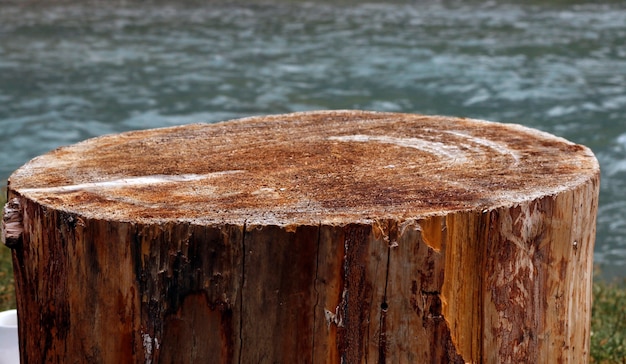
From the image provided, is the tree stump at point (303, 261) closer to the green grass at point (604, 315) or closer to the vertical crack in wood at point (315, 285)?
the vertical crack in wood at point (315, 285)

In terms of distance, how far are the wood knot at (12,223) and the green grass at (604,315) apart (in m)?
2.13

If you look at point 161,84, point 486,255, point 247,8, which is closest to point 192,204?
point 486,255

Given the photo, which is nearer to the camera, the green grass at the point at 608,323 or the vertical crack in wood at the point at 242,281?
the vertical crack in wood at the point at 242,281

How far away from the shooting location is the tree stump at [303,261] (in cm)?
190

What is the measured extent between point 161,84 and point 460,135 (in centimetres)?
744

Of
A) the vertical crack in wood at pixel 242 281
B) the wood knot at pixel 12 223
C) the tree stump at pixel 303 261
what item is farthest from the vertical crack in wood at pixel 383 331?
the wood knot at pixel 12 223

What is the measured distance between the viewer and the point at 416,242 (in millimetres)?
1909

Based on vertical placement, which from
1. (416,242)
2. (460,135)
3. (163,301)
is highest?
(460,135)

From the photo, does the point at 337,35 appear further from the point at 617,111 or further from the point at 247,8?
the point at 617,111

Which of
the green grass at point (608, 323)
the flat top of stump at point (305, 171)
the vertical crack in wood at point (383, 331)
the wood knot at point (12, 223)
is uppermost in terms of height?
the flat top of stump at point (305, 171)

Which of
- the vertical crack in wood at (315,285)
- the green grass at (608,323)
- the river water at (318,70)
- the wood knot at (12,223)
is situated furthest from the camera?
the river water at (318,70)

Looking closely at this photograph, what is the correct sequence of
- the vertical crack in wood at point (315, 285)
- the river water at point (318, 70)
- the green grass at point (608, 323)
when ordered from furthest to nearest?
the river water at point (318, 70) → the green grass at point (608, 323) → the vertical crack in wood at point (315, 285)

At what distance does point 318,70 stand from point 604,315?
21.0 feet

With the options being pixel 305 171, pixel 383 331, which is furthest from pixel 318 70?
pixel 383 331
